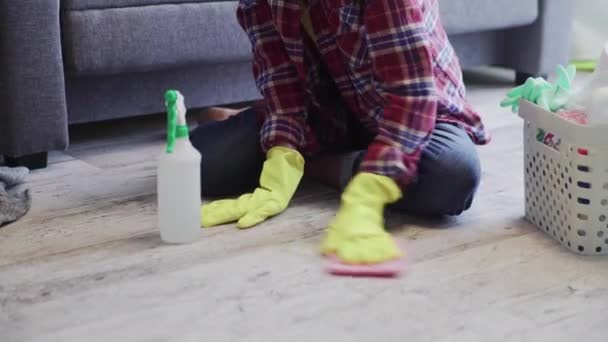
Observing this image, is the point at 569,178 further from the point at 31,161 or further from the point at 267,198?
the point at 31,161

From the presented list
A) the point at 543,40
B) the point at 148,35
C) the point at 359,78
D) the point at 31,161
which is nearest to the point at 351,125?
the point at 359,78

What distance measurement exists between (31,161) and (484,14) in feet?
4.03

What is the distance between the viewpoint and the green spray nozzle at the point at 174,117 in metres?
1.28

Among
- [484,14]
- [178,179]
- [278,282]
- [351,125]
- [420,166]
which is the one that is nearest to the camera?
[278,282]

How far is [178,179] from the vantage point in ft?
4.30

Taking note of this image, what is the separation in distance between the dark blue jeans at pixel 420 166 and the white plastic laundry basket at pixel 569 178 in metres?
0.10

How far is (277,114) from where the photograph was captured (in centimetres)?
154

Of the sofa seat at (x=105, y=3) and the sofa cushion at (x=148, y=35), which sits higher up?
the sofa seat at (x=105, y=3)

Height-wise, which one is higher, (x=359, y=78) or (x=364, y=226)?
(x=359, y=78)

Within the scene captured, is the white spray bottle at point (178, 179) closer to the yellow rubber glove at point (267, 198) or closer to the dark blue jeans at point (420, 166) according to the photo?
the yellow rubber glove at point (267, 198)

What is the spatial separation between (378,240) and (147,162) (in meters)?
0.69

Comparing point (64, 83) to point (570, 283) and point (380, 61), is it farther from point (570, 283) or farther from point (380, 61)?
point (570, 283)

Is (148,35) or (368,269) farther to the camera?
(148,35)

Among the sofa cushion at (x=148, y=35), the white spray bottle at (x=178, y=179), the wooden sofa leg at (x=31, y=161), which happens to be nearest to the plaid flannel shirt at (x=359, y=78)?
the white spray bottle at (x=178, y=179)
